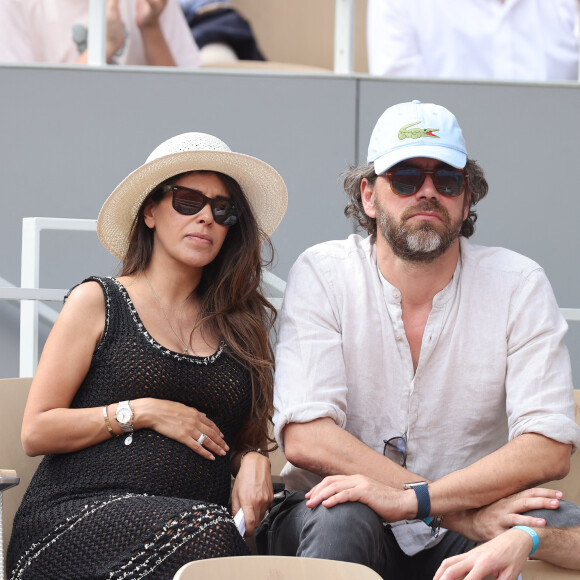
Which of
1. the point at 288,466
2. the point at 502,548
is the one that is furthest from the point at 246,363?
A: the point at 502,548

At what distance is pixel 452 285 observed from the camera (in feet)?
10.3

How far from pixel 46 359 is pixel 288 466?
83 cm

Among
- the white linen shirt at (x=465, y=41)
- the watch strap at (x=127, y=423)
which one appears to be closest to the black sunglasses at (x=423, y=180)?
the watch strap at (x=127, y=423)

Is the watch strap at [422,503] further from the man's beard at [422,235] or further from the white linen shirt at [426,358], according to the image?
the man's beard at [422,235]

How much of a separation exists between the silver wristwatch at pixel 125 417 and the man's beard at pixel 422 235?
0.96 meters

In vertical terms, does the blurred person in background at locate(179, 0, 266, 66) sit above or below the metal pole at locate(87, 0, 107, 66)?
above

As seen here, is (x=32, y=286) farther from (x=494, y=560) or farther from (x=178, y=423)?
(x=494, y=560)

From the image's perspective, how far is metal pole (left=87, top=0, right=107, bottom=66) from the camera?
452 cm

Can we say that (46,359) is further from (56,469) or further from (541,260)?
(541,260)

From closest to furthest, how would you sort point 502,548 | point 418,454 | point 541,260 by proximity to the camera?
point 502,548 → point 418,454 → point 541,260

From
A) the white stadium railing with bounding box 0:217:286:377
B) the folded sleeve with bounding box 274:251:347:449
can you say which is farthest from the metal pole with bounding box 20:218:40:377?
the folded sleeve with bounding box 274:251:347:449

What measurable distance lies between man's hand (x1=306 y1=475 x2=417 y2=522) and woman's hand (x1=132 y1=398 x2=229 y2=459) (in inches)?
13.3

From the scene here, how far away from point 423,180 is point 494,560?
4.06 feet

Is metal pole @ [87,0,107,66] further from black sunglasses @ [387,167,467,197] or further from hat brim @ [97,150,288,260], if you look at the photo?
black sunglasses @ [387,167,467,197]
